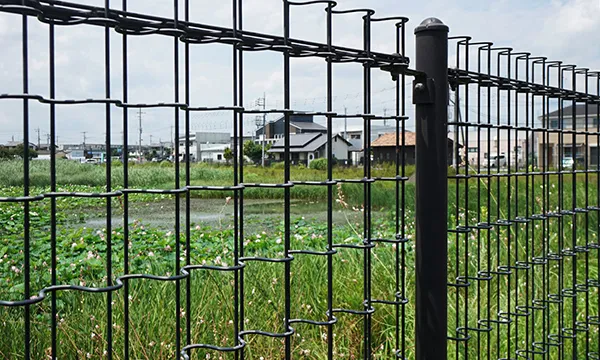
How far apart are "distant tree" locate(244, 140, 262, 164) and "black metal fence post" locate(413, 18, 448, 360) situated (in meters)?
0.42

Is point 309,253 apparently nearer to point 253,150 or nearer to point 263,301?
point 253,150

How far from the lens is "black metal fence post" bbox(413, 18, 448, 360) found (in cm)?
142

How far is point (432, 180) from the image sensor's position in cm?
142

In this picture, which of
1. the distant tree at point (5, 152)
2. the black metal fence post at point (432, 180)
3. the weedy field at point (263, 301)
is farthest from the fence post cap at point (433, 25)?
the distant tree at point (5, 152)

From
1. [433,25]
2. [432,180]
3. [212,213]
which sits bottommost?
[212,213]

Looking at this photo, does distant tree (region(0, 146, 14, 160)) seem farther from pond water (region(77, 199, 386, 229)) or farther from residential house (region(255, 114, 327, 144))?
pond water (region(77, 199, 386, 229))

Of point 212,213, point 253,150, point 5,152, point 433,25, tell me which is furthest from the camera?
point 212,213

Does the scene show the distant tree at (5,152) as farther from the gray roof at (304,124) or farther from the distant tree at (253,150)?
the gray roof at (304,124)

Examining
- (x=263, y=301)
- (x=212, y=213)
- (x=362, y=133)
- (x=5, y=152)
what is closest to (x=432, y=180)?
(x=362, y=133)

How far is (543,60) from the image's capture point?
6.75ft

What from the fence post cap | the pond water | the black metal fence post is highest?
the fence post cap

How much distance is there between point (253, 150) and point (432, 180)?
0.47 meters

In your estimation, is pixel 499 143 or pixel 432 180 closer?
pixel 432 180

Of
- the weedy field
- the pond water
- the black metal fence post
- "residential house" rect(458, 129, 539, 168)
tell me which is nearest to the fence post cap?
the black metal fence post
